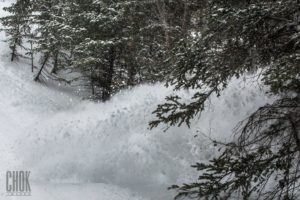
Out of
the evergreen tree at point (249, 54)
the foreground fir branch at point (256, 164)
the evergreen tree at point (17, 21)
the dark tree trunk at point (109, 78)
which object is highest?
the evergreen tree at point (17, 21)

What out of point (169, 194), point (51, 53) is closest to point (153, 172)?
point (169, 194)

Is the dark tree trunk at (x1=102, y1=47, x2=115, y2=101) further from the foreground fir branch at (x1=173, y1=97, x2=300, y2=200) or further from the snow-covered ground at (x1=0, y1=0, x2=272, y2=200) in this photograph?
the foreground fir branch at (x1=173, y1=97, x2=300, y2=200)

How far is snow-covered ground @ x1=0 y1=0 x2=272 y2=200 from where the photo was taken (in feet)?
34.4

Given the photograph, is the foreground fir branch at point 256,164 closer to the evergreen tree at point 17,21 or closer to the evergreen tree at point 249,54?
the evergreen tree at point 249,54

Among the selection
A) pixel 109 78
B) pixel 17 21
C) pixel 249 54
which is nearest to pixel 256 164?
pixel 249 54

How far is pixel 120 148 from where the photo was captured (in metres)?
11.9

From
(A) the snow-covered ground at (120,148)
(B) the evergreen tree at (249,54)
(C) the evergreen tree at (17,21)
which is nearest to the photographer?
(B) the evergreen tree at (249,54)

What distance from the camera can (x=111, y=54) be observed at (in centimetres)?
1989

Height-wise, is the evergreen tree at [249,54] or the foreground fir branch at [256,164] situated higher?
the evergreen tree at [249,54]

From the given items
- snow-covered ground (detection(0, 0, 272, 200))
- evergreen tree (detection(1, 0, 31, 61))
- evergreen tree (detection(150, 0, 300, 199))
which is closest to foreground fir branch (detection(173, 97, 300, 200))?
evergreen tree (detection(150, 0, 300, 199))

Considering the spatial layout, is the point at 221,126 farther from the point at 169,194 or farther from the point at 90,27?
the point at 90,27

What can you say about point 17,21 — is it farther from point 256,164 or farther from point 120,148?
point 256,164

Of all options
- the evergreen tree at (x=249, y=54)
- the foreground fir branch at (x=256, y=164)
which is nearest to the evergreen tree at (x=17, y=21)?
the evergreen tree at (x=249, y=54)

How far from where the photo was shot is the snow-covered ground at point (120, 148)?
10.5 metres
